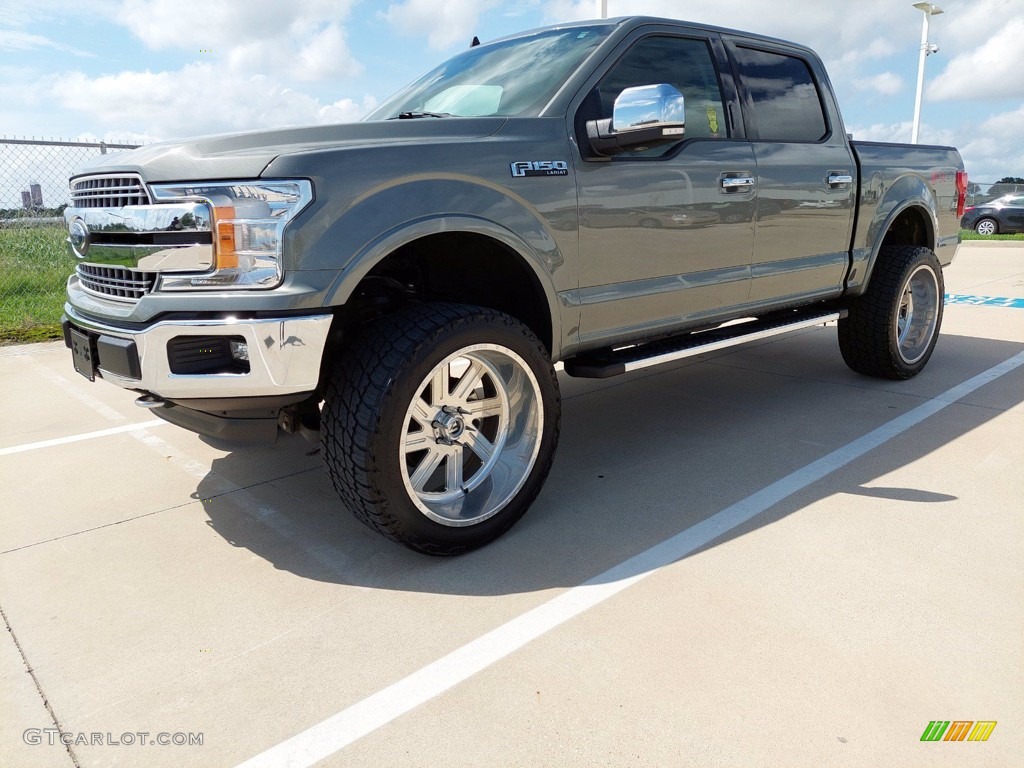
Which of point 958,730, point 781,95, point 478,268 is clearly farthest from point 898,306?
point 958,730

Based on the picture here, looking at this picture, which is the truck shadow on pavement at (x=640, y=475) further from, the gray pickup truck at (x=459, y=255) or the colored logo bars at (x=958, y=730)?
the colored logo bars at (x=958, y=730)

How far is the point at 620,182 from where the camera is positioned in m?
3.33

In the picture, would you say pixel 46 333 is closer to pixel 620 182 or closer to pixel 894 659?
pixel 620 182

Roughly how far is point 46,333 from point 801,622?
7016 millimetres

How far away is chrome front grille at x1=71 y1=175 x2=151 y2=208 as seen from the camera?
8.80 feet

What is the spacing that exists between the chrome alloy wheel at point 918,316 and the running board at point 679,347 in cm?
97

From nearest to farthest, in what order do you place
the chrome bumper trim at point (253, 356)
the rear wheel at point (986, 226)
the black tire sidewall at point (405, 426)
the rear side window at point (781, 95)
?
the chrome bumper trim at point (253, 356), the black tire sidewall at point (405, 426), the rear side window at point (781, 95), the rear wheel at point (986, 226)

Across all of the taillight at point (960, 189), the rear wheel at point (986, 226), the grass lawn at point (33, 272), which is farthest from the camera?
the rear wheel at point (986, 226)

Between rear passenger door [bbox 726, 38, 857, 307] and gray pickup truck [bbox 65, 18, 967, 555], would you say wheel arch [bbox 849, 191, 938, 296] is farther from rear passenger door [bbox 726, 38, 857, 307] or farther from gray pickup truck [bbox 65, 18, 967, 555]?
gray pickup truck [bbox 65, 18, 967, 555]

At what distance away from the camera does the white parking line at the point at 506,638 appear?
2.01 meters

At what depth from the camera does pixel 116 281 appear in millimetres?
2848

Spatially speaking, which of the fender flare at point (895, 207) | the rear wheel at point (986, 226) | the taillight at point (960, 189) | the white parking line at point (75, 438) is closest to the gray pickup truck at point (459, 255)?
the fender flare at point (895, 207)

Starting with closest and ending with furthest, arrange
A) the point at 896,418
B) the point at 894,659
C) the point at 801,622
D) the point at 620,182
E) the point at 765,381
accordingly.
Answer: the point at 894,659, the point at 801,622, the point at 620,182, the point at 896,418, the point at 765,381

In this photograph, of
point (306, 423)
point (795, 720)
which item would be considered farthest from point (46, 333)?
point (795, 720)
